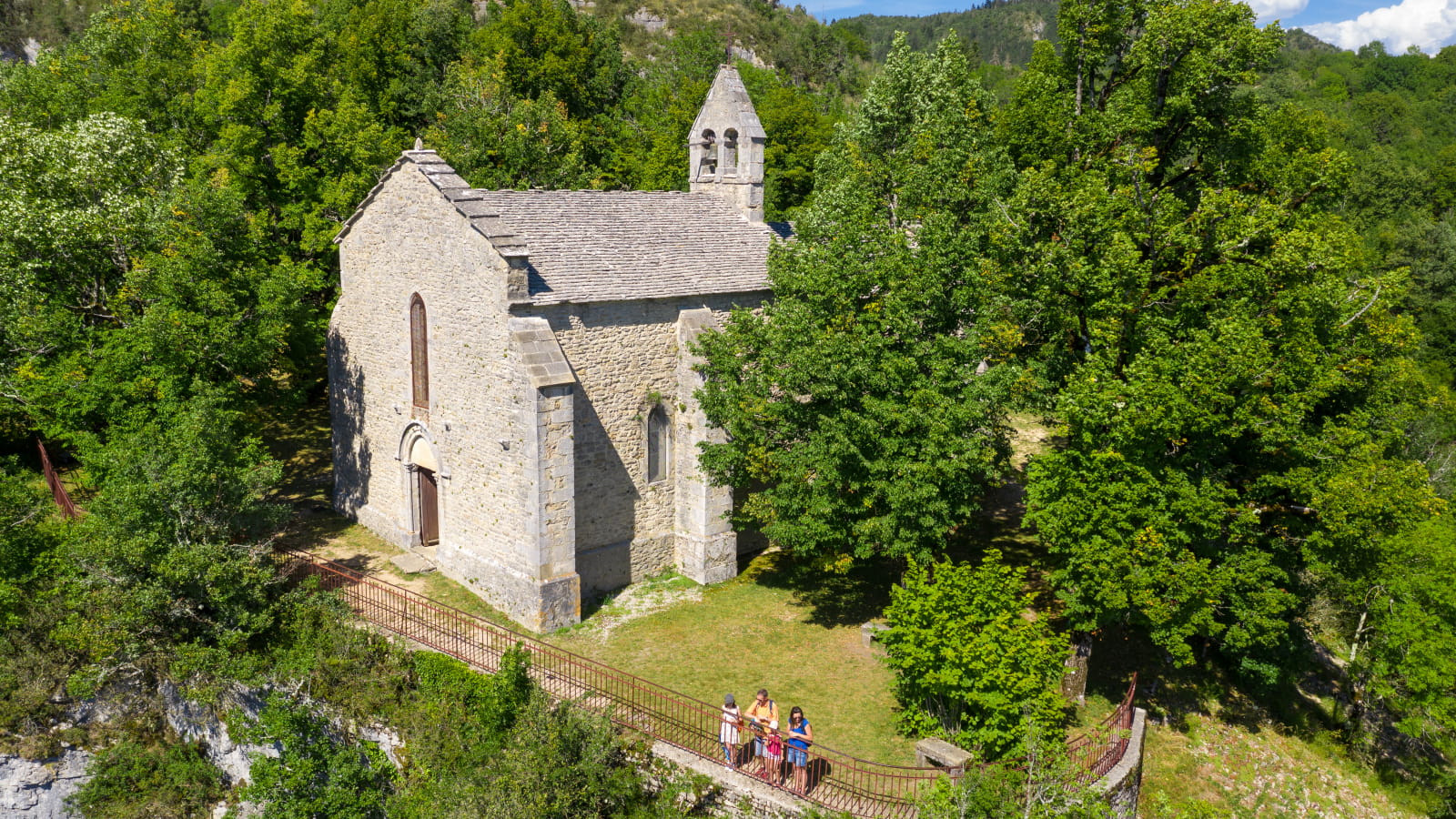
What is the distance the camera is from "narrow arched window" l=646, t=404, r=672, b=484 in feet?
74.5

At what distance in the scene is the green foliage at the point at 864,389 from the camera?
59.5 ft

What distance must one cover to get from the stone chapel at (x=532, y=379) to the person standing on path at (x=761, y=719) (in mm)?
6480

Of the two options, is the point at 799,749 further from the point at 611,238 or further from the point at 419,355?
the point at 419,355

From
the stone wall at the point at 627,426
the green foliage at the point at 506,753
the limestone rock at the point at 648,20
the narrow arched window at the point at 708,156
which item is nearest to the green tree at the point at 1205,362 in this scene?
the stone wall at the point at 627,426

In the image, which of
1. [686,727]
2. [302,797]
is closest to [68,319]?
[302,797]

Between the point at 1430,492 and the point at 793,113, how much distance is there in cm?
3695

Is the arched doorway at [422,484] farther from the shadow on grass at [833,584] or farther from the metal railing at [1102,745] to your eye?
the metal railing at [1102,745]

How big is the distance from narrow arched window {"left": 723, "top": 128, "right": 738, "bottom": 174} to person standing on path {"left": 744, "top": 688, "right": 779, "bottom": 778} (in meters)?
16.9

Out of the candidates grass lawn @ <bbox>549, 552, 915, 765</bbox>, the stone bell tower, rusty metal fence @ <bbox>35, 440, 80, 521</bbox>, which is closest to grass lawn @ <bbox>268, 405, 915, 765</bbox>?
grass lawn @ <bbox>549, 552, 915, 765</bbox>

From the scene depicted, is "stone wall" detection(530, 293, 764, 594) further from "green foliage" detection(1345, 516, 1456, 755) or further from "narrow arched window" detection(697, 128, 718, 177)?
"green foliage" detection(1345, 516, 1456, 755)

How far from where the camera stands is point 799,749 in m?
14.7

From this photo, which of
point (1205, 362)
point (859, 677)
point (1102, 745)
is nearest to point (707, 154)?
point (1205, 362)

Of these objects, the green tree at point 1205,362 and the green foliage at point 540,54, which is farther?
the green foliage at point 540,54

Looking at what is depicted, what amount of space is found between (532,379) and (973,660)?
10365 millimetres
